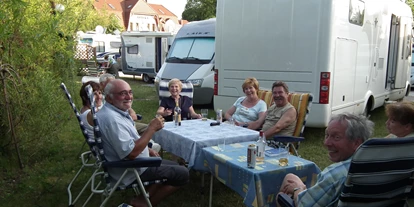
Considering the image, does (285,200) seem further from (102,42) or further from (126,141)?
(102,42)

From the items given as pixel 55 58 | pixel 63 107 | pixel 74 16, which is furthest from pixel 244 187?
pixel 74 16

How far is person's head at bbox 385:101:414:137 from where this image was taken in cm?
235

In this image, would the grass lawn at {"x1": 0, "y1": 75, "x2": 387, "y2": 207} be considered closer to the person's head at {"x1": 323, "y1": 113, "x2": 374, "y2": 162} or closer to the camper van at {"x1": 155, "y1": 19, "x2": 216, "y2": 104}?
the person's head at {"x1": 323, "y1": 113, "x2": 374, "y2": 162}

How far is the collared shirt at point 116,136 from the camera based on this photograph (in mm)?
2449

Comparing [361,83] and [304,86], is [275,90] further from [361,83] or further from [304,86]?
[361,83]

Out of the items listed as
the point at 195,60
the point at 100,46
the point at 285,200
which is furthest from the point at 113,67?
the point at 285,200

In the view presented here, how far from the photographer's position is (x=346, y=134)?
1.77m

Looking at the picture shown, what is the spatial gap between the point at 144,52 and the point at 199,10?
2790 cm

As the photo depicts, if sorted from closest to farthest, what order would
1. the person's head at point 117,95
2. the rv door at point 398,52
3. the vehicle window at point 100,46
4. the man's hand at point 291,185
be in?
the man's hand at point 291,185 → the person's head at point 117,95 → the rv door at point 398,52 → the vehicle window at point 100,46

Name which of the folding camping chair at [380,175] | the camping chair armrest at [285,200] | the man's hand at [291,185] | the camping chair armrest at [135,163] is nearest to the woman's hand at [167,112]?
the camping chair armrest at [135,163]

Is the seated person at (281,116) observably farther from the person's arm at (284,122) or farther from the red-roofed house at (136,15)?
the red-roofed house at (136,15)

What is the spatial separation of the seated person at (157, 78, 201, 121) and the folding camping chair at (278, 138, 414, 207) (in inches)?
121

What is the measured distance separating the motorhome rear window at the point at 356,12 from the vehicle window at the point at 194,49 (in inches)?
147

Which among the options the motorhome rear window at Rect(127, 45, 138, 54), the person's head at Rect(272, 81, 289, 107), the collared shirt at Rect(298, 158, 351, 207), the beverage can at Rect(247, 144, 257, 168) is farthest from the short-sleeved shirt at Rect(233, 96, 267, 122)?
the motorhome rear window at Rect(127, 45, 138, 54)
